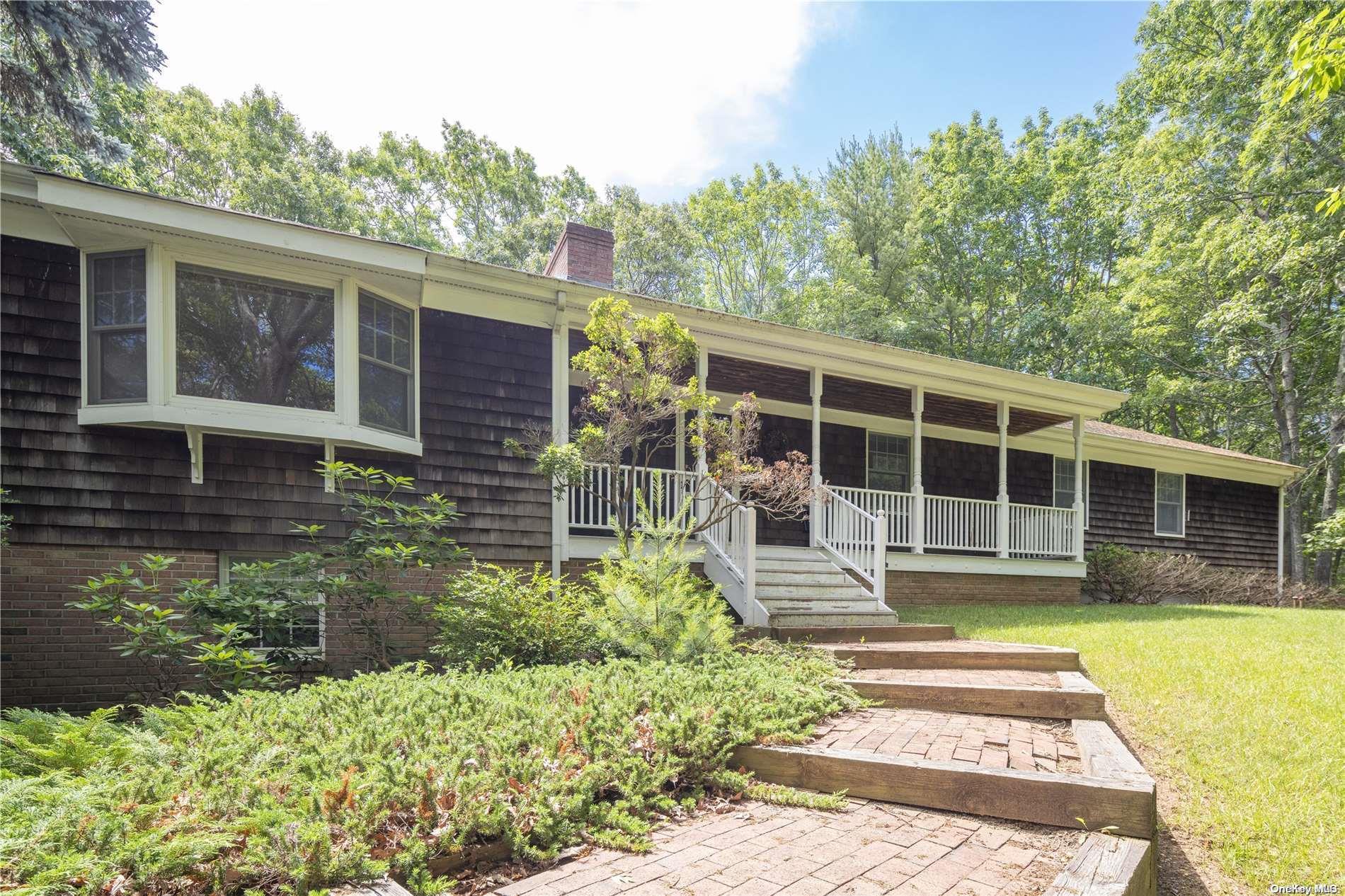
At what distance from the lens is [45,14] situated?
8172 mm

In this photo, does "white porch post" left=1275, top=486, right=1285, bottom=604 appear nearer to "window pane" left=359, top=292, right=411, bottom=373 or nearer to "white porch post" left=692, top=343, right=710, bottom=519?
"white porch post" left=692, top=343, right=710, bottom=519

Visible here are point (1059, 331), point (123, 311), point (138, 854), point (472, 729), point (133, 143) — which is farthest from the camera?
point (1059, 331)

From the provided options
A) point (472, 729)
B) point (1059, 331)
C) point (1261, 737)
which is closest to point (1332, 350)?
point (1059, 331)

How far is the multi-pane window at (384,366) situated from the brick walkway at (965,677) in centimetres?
487

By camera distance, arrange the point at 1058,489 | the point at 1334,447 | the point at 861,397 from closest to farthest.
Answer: the point at 861,397 < the point at 1058,489 < the point at 1334,447

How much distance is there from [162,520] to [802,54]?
10.2 meters

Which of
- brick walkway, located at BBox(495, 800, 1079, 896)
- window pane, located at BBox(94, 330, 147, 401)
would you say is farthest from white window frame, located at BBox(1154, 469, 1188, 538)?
window pane, located at BBox(94, 330, 147, 401)

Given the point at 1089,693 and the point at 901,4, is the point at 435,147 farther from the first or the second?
the point at 1089,693

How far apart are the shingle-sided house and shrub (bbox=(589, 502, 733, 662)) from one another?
1499 mm

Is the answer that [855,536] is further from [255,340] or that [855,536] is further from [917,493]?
[255,340]

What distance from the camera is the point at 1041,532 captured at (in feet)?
37.1

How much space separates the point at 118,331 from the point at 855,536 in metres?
7.78

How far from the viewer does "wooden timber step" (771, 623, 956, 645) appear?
256 inches

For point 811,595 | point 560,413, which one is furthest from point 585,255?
point 811,595
